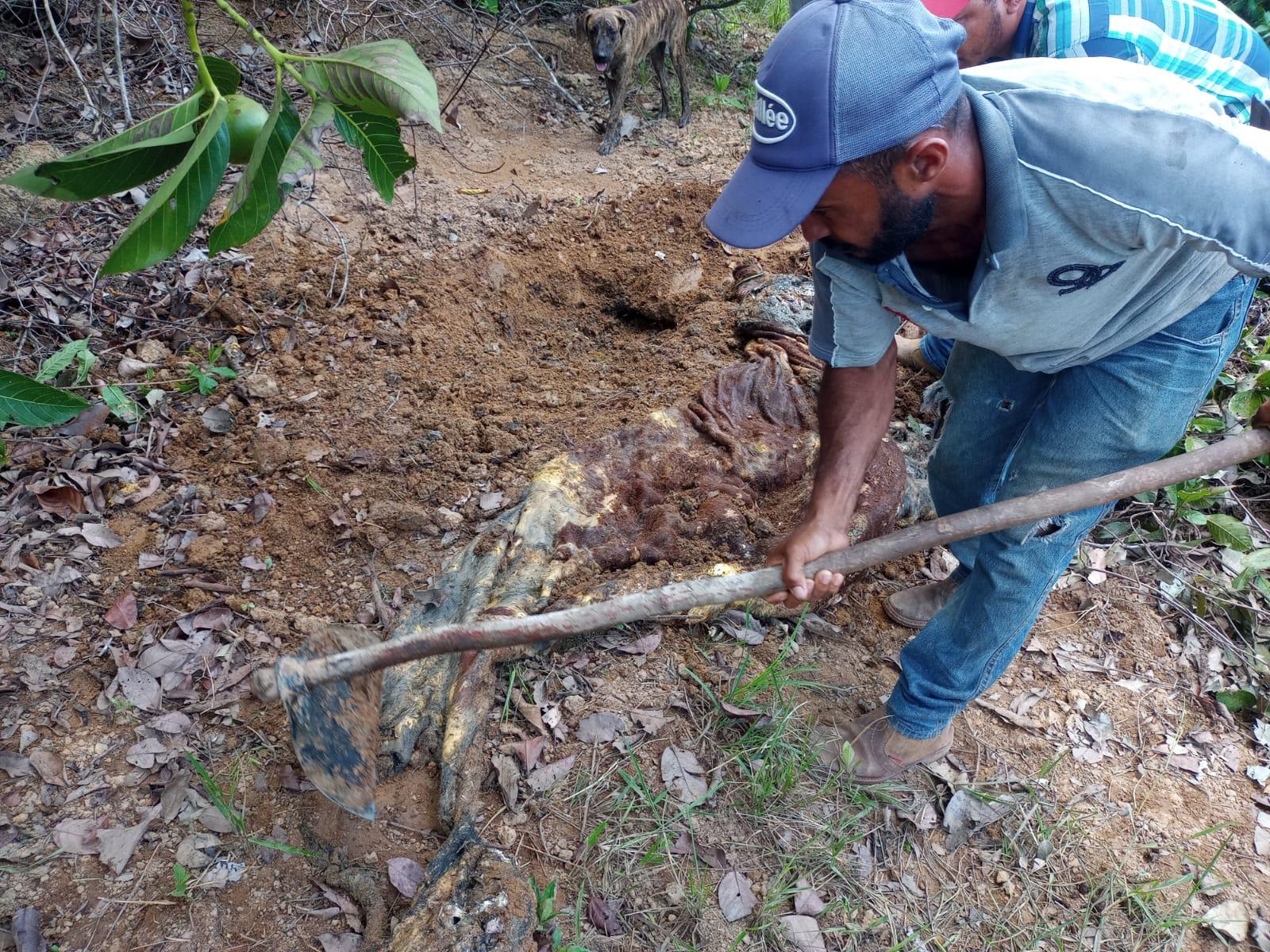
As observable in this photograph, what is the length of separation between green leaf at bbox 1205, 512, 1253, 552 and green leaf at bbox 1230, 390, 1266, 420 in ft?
1.59

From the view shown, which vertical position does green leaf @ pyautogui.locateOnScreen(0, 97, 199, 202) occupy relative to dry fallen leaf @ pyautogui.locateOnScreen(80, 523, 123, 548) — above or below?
above

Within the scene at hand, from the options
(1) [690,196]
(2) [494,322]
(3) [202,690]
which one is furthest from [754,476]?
(1) [690,196]

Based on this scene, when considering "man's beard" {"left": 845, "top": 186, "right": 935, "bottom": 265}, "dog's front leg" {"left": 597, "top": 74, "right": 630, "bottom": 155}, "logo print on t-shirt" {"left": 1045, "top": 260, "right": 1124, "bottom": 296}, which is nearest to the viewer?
"man's beard" {"left": 845, "top": 186, "right": 935, "bottom": 265}

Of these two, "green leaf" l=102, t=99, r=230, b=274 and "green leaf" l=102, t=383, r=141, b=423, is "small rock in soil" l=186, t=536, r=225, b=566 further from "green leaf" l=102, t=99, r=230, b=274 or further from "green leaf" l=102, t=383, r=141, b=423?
"green leaf" l=102, t=99, r=230, b=274

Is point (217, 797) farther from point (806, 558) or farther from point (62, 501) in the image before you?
point (806, 558)

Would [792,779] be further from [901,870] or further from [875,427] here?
[875,427]

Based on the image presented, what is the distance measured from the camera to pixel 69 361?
3037 millimetres

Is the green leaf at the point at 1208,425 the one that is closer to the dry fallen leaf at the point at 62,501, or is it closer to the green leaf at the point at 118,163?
the green leaf at the point at 118,163

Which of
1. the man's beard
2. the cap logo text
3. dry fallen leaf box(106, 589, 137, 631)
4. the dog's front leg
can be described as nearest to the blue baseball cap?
the cap logo text

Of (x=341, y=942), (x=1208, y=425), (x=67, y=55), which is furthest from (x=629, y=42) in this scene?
(x=341, y=942)

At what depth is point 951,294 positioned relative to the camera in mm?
1939

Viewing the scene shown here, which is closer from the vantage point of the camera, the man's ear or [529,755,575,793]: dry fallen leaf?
the man's ear

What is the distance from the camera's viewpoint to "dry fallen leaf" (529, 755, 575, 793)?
2.22 meters

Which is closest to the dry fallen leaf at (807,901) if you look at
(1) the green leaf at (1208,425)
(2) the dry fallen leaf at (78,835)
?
(2) the dry fallen leaf at (78,835)
